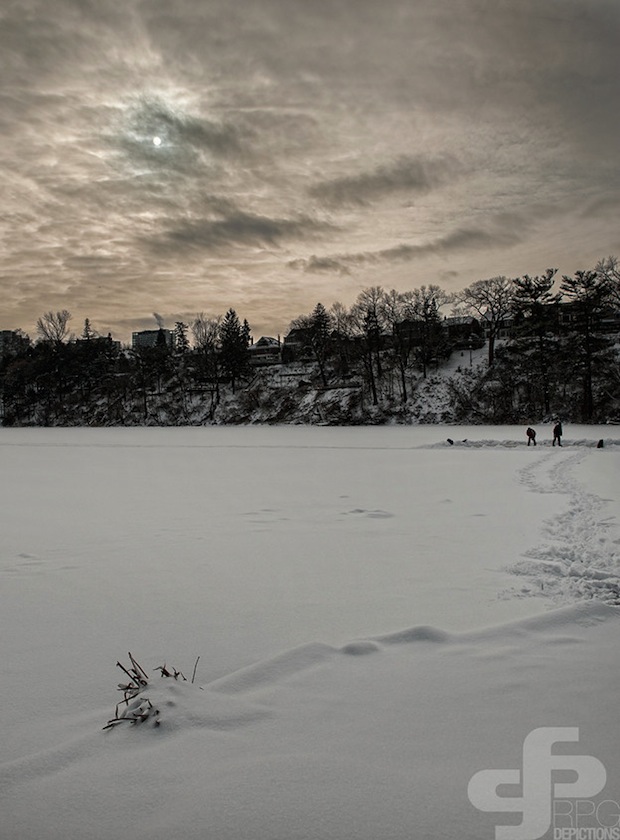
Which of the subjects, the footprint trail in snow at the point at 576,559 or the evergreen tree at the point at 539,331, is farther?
the evergreen tree at the point at 539,331

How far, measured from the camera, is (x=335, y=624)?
4.91 meters

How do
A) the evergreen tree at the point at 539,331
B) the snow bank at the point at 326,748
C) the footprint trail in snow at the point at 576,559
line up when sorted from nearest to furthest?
the snow bank at the point at 326,748 → the footprint trail in snow at the point at 576,559 → the evergreen tree at the point at 539,331

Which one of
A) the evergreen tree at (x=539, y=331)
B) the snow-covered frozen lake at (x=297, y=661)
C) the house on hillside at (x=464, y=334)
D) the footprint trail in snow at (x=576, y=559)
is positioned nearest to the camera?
the snow-covered frozen lake at (x=297, y=661)

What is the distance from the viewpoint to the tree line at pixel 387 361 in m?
46.7

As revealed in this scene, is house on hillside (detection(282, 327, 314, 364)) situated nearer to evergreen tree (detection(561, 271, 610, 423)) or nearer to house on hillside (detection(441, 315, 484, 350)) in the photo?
house on hillside (detection(441, 315, 484, 350))

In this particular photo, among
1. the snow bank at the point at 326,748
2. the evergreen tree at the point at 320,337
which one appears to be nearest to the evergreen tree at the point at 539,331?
the evergreen tree at the point at 320,337

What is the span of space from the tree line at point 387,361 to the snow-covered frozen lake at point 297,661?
136 ft

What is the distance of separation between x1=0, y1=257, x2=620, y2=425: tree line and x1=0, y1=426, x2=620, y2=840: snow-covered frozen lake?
4160cm

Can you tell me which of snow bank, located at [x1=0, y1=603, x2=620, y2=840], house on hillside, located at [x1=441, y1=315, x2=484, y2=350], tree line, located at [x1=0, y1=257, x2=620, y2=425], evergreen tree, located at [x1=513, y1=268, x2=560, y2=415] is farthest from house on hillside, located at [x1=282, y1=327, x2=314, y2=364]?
snow bank, located at [x1=0, y1=603, x2=620, y2=840]

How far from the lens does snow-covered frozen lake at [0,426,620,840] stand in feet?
8.57

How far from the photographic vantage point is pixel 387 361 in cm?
6600

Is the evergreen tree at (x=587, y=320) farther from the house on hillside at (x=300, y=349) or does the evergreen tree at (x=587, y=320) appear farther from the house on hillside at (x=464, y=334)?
the house on hillside at (x=300, y=349)

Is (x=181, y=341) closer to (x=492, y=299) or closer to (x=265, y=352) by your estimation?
(x=265, y=352)

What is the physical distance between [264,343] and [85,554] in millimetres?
98389
